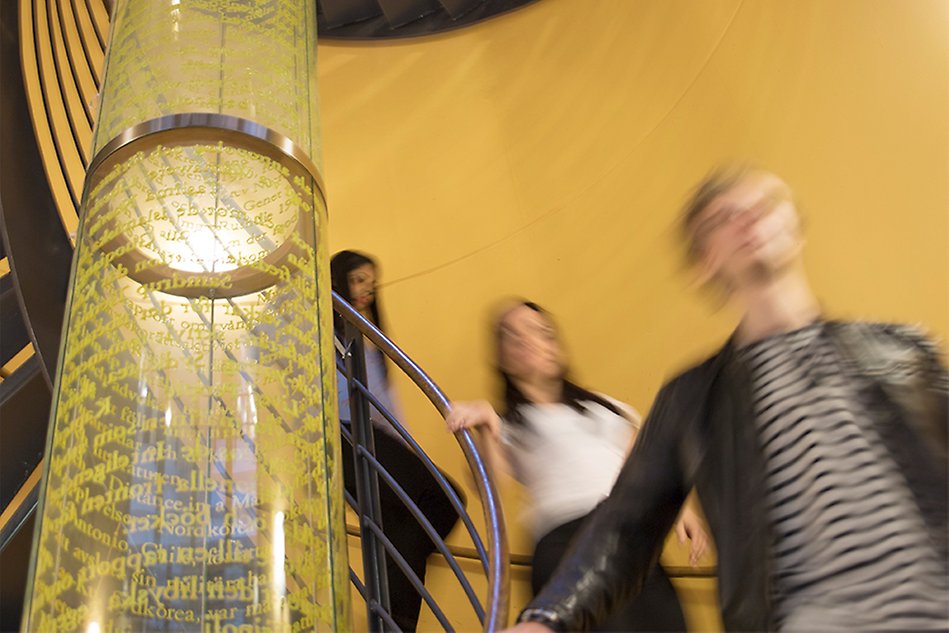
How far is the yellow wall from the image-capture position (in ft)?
11.4

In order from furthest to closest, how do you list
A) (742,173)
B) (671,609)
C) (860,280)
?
(860,280) < (671,609) < (742,173)

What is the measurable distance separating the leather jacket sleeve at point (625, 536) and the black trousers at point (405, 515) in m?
1.49

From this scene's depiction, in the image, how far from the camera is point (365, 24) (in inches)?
220

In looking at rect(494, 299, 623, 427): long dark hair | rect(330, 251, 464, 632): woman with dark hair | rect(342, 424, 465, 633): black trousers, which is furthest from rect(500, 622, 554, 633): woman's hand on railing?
rect(342, 424, 465, 633): black trousers

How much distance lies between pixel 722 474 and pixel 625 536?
0.14 metres

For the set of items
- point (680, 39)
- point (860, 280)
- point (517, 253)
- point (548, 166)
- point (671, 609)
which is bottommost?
point (671, 609)

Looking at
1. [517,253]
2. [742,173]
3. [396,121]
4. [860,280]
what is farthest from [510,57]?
[742,173]

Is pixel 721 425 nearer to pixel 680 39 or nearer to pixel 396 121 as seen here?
pixel 680 39

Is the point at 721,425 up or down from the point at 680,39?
down

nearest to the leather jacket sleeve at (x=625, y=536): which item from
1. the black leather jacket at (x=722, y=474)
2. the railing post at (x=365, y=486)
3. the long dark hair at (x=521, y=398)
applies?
the black leather jacket at (x=722, y=474)

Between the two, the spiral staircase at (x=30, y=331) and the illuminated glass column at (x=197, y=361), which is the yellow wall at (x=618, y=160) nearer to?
the spiral staircase at (x=30, y=331)

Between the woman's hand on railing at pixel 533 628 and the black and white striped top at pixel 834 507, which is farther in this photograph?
the woman's hand on railing at pixel 533 628

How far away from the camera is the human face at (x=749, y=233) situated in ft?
3.88

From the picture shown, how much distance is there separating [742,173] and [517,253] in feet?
11.4
